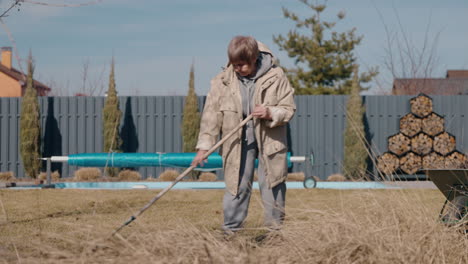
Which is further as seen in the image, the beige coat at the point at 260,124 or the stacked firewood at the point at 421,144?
the stacked firewood at the point at 421,144

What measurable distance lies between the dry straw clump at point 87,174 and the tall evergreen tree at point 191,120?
1.87m

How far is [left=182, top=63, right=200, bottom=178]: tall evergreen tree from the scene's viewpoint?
570 inches

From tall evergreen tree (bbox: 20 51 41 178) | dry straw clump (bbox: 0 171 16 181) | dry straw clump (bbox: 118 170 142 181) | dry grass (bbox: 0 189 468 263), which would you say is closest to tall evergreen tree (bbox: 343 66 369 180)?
dry straw clump (bbox: 118 170 142 181)

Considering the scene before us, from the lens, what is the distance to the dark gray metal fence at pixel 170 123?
1512cm

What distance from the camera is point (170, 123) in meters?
15.3

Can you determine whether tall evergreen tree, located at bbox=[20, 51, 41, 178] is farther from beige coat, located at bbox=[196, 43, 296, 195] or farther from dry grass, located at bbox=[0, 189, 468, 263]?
beige coat, located at bbox=[196, 43, 296, 195]

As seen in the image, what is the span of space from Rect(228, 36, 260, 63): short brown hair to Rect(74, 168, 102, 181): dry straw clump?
10.3m

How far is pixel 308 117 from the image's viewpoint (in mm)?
15180

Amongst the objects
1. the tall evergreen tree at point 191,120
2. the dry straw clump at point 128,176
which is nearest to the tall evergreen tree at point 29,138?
the dry straw clump at point 128,176

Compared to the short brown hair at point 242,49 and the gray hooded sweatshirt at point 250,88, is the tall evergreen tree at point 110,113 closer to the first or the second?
the gray hooded sweatshirt at point 250,88

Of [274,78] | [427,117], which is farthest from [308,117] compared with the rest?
[274,78]

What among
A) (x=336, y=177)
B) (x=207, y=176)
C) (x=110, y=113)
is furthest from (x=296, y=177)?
(x=110, y=113)

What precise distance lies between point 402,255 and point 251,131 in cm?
139

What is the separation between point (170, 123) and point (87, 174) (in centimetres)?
221
